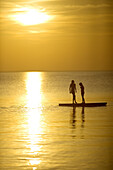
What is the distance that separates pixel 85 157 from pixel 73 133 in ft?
11.9

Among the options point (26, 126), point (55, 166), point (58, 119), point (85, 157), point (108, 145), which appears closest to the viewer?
point (55, 166)

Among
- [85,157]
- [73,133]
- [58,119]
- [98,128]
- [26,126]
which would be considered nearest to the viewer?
Answer: [85,157]

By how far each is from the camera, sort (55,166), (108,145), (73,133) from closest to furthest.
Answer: (55,166) → (108,145) → (73,133)

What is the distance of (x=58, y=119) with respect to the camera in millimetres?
17719

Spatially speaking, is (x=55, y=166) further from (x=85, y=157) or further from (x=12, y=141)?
(x=12, y=141)

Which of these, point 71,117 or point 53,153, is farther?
point 71,117

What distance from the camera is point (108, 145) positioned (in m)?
11.3

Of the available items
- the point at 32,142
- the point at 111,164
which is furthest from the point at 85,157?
the point at 32,142

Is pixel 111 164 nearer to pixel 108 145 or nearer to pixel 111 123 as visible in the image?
pixel 108 145

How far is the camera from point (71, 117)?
18500mm

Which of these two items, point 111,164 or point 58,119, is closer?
point 111,164

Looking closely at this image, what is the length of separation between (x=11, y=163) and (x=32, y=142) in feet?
8.42

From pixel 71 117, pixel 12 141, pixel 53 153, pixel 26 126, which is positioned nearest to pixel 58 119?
pixel 71 117

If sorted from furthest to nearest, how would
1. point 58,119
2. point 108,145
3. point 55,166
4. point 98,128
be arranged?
1. point 58,119
2. point 98,128
3. point 108,145
4. point 55,166
